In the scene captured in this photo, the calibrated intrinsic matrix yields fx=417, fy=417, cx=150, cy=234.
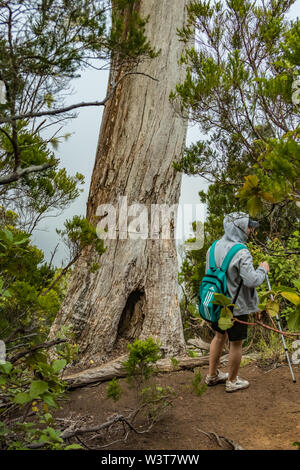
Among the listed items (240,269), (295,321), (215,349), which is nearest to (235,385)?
(215,349)

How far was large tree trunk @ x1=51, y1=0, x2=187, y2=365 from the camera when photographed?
5707mm

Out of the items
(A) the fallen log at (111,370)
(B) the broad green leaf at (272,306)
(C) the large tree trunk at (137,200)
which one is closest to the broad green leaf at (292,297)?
(B) the broad green leaf at (272,306)

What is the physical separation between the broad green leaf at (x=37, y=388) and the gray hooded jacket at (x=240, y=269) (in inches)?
93.8

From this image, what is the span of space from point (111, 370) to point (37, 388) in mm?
3055

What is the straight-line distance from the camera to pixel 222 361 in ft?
19.5

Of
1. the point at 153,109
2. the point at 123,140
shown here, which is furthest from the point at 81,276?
the point at 153,109

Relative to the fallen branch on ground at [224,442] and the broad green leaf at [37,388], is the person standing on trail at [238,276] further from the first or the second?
the broad green leaf at [37,388]

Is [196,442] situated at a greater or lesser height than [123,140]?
lesser

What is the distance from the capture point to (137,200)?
5.96m

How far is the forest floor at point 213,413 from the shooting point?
3500 millimetres

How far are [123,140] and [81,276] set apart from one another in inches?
81.2

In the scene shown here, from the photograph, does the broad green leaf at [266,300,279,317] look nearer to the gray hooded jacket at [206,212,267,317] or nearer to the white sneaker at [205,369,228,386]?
the gray hooded jacket at [206,212,267,317]

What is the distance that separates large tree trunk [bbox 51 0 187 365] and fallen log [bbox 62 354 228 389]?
246mm
